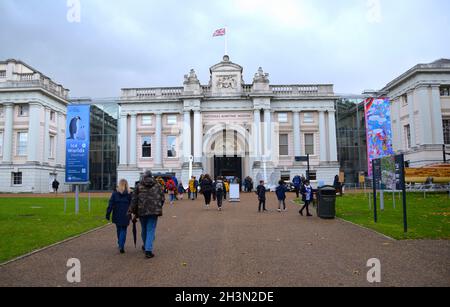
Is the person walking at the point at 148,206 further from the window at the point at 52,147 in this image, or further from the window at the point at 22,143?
the window at the point at 52,147

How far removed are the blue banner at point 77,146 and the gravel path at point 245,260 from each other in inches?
211

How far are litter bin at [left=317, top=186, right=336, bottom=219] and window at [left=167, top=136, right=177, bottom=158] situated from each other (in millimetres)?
28830

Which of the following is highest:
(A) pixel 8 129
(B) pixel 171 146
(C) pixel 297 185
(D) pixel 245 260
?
(A) pixel 8 129

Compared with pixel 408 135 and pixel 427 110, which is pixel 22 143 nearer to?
pixel 408 135

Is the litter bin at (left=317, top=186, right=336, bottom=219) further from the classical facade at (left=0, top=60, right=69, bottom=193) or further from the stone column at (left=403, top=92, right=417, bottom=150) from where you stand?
the classical facade at (left=0, top=60, right=69, bottom=193)

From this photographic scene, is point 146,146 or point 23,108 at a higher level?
point 23,108

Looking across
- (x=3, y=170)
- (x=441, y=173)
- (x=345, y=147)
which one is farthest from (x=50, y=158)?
(x=441, y=173)

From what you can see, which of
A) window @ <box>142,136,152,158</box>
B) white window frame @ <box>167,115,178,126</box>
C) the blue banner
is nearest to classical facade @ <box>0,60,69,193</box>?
window @ <box>142,136,152,158</box>

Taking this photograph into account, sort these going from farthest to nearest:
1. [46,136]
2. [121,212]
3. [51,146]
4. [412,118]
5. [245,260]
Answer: [51,146]
[46,136]
[412,118]
[121,212]
[245,260]

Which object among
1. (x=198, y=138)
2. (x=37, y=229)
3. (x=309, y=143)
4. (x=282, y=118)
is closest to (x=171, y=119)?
(x=198, y=138)

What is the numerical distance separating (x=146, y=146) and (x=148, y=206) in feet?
117

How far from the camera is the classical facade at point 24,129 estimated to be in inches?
1603

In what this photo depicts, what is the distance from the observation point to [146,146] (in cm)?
4291
